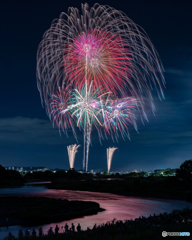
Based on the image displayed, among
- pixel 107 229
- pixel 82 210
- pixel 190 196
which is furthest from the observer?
pixel 190 196

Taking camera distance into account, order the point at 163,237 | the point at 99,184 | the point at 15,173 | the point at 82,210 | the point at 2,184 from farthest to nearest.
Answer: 1. the point at 15,173
2. the point at 2,184
3. the point at 99,184
4. the point at 82,210
5. the point at 163,237

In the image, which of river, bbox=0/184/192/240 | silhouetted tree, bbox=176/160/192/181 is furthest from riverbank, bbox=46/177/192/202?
river, bbox=0/184/192/240

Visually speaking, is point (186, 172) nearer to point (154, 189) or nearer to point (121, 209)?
point (154, 189)

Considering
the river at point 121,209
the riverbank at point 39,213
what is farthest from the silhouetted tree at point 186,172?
the riverbank at point 39,213

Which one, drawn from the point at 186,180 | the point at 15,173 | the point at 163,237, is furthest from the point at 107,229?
the point at 15,173

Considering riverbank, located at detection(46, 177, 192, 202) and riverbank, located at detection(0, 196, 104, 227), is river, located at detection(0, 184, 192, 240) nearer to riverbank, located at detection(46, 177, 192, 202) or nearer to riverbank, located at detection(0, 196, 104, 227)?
riverbank, located at detection(0, 196, 104, 227)

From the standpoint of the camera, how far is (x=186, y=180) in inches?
3752

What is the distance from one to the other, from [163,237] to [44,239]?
8.88 meters

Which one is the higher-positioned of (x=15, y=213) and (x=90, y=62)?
(x=90, y=62)

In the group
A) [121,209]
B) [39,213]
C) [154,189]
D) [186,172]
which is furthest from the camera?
[186,172]

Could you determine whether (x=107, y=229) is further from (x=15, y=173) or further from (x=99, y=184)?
(x=15, y=173)

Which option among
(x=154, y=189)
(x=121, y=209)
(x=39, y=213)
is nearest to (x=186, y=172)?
(x=154, y=189)

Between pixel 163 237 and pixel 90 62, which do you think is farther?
pixel 90 62

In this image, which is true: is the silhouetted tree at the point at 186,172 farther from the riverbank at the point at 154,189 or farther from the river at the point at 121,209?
the river at the point at 121,209
